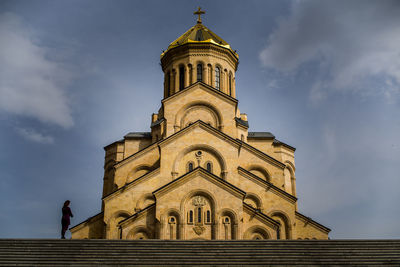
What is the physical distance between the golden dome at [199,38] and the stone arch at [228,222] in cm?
1605

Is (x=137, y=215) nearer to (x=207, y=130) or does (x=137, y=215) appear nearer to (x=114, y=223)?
(x=114, y=223)

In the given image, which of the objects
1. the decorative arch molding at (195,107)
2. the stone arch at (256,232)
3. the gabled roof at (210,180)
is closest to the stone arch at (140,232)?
the gabled roof at (210,180)

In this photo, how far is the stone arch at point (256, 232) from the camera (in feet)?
60.6

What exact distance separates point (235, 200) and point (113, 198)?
671cm

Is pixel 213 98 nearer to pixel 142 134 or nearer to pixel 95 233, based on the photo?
pixel 142 134

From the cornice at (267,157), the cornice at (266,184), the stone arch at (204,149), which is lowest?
the cornice at (266,184)

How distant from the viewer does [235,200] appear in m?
18.3

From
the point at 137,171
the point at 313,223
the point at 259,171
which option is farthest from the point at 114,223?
the point at 313,223

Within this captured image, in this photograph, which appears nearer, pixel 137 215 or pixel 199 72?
pixel 137 215

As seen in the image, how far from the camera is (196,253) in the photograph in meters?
11.5

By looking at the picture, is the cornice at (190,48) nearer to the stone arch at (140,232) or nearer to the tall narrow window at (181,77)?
the tall narrow window at (181,77)

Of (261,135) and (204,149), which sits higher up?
(261,135)

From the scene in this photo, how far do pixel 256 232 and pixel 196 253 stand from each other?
775cm

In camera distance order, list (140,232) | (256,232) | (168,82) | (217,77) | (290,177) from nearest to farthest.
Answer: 1. (140,232)
2. (256,232)
3. (290,177)
4. (217,77)
5. (168,82)
